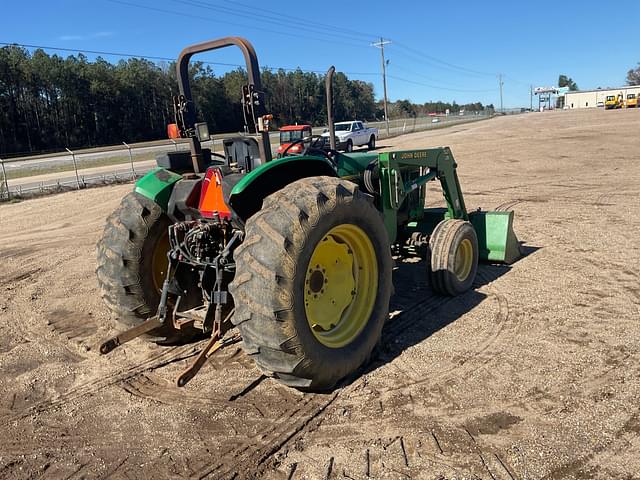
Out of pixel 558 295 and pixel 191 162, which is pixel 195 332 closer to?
pixel 191 162

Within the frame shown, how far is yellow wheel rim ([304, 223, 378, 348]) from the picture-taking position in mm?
3811

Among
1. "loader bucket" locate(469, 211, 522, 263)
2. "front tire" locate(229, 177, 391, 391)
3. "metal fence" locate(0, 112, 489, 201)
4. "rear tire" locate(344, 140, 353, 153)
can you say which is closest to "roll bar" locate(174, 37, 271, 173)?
"front tire" locate(229, 177, 391, 391)

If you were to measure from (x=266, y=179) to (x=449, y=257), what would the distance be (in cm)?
240

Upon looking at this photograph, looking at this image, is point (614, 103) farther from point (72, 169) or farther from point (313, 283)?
point (313, 283)

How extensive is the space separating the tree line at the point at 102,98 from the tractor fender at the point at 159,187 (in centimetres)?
4323

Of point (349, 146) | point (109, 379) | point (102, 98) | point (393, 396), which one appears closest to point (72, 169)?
point (349, 146)

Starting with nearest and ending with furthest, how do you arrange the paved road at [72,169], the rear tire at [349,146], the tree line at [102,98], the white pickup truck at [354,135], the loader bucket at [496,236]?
the loader bucket at [496,236] → the paved road at [72,169] → the rear tire at [349,146] → the white pickup truck at [354,135] → the tree line at [102,98]

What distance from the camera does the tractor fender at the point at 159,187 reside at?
13.9ft

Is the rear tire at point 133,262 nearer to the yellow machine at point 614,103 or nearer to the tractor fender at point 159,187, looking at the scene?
the tractor fender at point 159,187

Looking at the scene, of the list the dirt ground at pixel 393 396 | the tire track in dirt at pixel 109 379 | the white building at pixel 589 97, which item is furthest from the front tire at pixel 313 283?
the white building at pixel 589 97

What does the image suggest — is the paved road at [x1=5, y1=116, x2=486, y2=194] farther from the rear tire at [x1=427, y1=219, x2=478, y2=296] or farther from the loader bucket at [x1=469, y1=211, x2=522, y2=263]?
the rear tire at [x1=427, y1=219, x2=478, y2=296]

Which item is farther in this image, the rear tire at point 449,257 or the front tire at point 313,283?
the rear tire at point 449,257

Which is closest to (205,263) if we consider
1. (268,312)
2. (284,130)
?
(268,312)

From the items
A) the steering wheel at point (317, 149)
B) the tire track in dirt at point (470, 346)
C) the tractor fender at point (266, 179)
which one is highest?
the steering wheel at point (317, 149)
